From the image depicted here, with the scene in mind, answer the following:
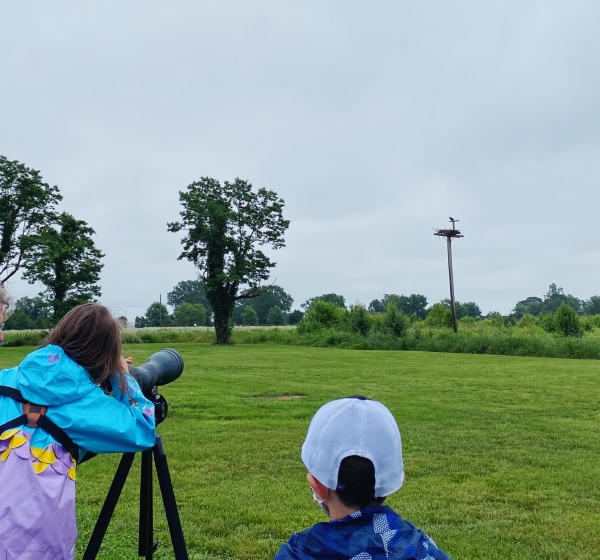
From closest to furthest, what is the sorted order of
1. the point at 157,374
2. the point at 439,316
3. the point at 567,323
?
the point at 157,374, the point at 567,323, the point at 439,316

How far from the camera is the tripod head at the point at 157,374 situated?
2.75m

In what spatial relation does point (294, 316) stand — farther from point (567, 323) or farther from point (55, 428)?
point (55, 428)

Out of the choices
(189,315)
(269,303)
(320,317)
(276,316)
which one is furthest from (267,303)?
(320,317)

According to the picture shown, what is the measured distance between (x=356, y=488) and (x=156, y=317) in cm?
9103

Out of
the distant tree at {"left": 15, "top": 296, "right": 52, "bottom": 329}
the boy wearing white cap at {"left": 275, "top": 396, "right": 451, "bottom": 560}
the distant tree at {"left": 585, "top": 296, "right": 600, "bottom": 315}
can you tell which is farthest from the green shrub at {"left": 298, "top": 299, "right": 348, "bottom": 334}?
the distant tree at {"left": 585, "top": 296, "right": 600, "bottom": 315}

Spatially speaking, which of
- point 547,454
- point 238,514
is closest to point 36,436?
point 238,514

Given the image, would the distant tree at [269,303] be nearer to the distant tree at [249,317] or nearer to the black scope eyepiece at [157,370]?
the distant tree at [249,317]

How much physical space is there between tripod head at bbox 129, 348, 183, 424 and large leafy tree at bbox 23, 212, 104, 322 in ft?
114

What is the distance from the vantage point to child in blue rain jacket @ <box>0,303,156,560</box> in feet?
6.61

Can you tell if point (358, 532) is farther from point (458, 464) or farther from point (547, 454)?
point (547, 454)

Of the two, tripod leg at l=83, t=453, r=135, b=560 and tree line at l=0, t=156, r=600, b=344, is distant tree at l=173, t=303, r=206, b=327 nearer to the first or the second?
tree line at l=0, t=156, r=600, b=344

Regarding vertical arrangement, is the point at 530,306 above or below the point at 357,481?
above

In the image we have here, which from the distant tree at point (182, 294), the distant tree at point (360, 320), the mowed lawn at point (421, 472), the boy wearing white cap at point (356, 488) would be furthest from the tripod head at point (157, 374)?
the distant tree at point (182, 294)

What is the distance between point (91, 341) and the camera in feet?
7.36
